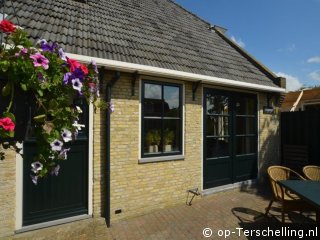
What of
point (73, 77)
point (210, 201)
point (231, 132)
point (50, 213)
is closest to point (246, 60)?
point (231, 132)

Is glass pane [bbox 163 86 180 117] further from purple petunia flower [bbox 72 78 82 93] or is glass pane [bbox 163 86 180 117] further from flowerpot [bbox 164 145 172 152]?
purple petunia flower [bbox 72 78 82 93]

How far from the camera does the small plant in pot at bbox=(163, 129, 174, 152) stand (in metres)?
6.04

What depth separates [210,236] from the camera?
4566mm

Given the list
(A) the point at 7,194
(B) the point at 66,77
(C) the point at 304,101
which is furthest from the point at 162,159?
(C) the point at 304,101

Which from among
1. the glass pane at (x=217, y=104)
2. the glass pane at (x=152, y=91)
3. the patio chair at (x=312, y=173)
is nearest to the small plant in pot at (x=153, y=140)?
the glass pane at (x=152, y=91)

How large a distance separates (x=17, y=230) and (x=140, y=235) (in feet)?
6.86

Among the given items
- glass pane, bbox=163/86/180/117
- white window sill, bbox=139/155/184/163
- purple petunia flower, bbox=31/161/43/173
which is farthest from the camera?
glass pane, bbox=163/86/180/117

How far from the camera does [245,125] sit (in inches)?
313

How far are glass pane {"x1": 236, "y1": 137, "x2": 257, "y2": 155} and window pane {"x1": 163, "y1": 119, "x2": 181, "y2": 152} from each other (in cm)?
244

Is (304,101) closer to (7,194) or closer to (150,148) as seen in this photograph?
(150,148)

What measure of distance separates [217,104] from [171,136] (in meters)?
1.90

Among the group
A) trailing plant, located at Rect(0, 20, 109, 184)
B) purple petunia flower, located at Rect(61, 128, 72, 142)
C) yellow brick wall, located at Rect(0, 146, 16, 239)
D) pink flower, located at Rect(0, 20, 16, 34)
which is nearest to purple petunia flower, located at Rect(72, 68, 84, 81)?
trailing plant, located at Rect(0, 20, 109, 184)

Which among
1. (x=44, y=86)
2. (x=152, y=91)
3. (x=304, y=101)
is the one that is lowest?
(x=44, y=86)

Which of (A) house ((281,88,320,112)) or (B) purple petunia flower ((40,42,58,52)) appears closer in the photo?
(B) purple petunia flower ((40,42,58,52))
